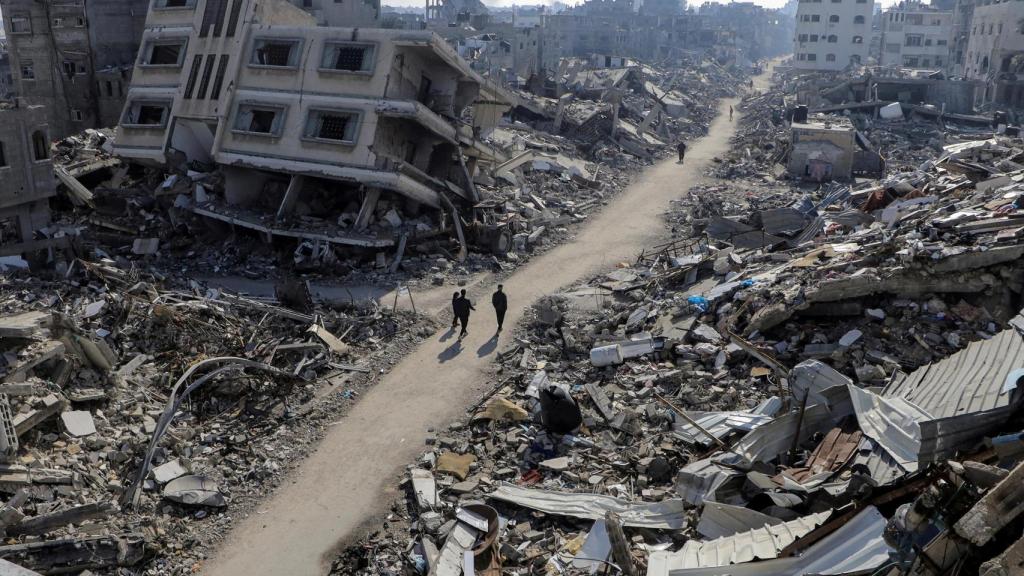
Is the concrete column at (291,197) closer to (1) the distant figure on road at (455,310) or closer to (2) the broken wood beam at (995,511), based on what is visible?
(1) the distant figure on road at (455,310)

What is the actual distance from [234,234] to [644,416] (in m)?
15.9

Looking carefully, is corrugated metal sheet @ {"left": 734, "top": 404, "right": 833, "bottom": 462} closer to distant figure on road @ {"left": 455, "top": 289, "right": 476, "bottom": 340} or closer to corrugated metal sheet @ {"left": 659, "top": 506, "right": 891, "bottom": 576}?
corrugated metal sheet @ {"left": 659, "top": 506, "right": 891, "bottom": 576}

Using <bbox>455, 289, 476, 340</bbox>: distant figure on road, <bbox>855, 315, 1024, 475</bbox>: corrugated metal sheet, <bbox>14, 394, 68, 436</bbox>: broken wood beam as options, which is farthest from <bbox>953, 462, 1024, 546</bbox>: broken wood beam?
<bbox>14, 394, 68, 436</bbox>: broken wood beam

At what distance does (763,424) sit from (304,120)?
58.6 feet

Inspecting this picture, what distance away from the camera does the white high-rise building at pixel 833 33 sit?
80875mm

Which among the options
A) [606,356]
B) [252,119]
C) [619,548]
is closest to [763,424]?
[619,548]

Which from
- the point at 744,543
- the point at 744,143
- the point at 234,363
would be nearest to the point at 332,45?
the point at 234,363

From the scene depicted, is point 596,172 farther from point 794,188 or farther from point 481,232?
point 481,232

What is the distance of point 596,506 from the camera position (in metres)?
11.5

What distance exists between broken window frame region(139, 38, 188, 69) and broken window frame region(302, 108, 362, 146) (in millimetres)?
6309

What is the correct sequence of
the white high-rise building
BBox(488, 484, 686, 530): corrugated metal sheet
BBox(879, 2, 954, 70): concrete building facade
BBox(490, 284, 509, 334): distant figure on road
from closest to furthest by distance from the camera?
BBox(488, 484, 686, 530): corrugated metal sheet
BBox(490, 284, 509, 334): distant figure on road
the white high-rise building
BBox(879, 2, 954, 70): concrete building facade

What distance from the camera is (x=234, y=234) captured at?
25.3m

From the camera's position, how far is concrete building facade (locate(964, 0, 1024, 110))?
55.8 metres

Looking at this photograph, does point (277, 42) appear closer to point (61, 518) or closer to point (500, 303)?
point (500, 303)
